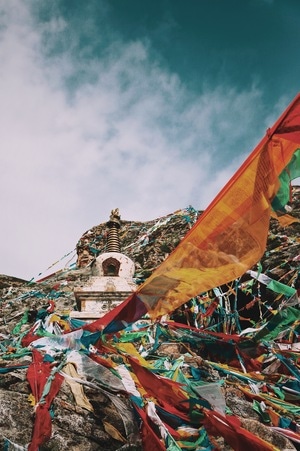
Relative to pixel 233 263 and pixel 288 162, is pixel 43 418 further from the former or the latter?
pixel 288 162

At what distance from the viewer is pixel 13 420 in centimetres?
362

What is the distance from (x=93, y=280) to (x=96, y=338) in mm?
5026

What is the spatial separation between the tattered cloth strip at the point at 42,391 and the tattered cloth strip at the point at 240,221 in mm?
1538

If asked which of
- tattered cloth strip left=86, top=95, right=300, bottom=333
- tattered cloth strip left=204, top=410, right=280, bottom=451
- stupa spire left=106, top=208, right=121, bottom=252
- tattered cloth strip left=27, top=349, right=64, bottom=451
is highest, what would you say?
stupa spire left=106, top=208, right=121, bottom=252

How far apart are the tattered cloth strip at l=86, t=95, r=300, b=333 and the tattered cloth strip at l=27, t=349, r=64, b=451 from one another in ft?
5.05

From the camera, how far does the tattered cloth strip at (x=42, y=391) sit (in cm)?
350

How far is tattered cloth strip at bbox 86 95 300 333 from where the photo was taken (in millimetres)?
3994

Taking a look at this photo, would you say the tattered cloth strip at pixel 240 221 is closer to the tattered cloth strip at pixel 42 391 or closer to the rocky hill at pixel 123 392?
the rocky hill at pixel 123 392

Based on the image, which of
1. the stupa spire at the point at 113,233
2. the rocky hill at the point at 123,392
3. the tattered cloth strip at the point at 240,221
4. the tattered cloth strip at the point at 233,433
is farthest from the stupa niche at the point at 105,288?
the tattered cloth strip at the point at 233,433

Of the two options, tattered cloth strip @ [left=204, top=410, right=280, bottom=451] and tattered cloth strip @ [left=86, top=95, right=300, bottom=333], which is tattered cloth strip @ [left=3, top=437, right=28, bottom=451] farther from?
tattered cloth strip @ [left=86, top=95, right=300, bottom=333]

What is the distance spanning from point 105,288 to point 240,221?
6.12 m

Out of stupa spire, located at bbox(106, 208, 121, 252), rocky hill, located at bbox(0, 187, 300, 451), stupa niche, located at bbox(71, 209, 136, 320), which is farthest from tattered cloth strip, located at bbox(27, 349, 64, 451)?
stupa spire, located at bbox(106, 208, 121, 252)

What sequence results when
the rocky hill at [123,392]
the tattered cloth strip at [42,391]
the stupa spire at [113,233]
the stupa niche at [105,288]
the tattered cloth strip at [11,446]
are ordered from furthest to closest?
the stupa spire at [113,233] < the stupa niche at [105,288] < the rocky hill at [123,392] < the tattered cloth strip at [42,391] < the tattered cloth strip at [11,446]

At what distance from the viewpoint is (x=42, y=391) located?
13.5ft
